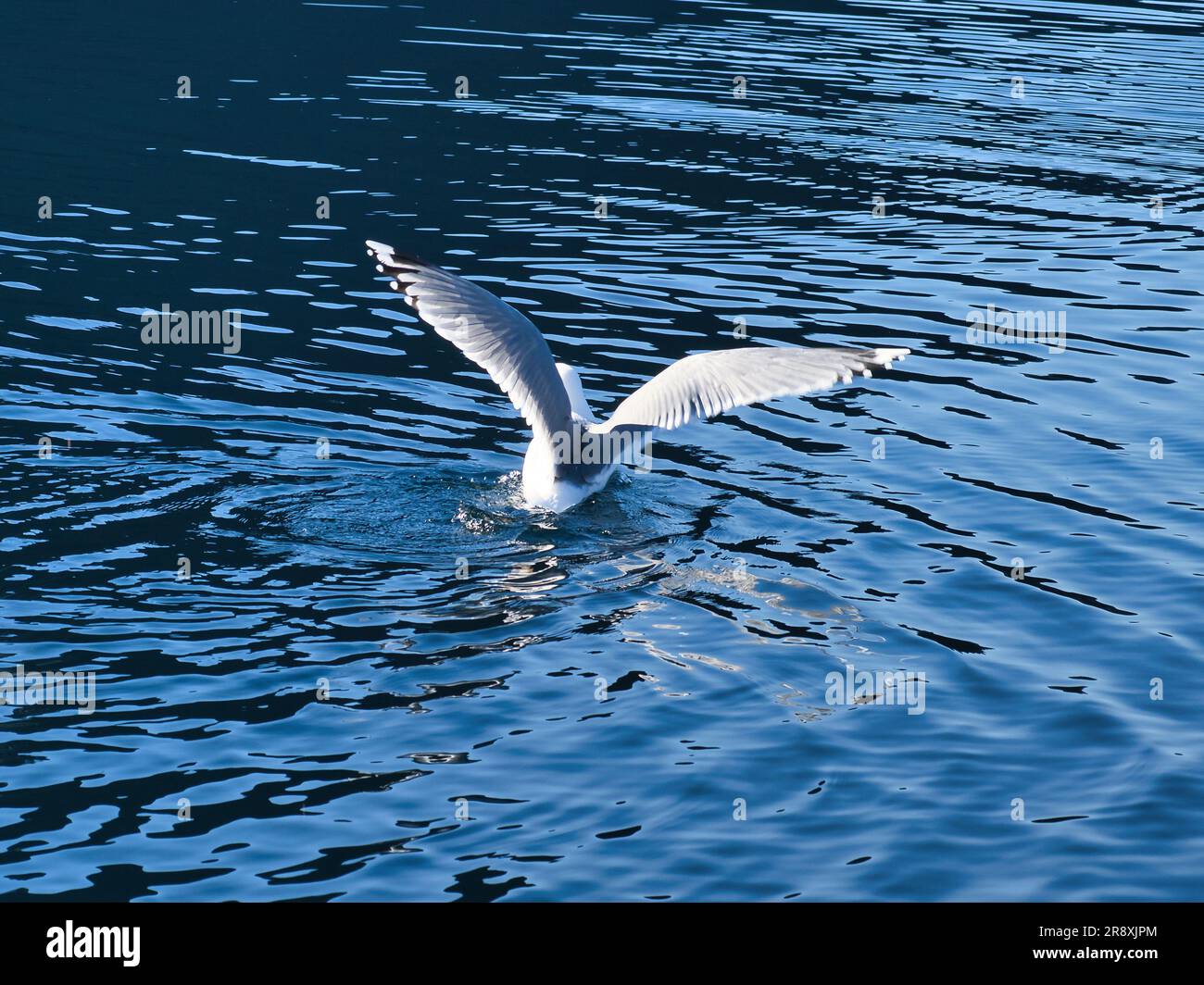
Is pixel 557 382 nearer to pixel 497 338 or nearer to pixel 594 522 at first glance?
pixel 497 338

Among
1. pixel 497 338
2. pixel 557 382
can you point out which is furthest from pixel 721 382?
pixel 497 338

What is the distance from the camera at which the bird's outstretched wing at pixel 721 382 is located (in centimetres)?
1420

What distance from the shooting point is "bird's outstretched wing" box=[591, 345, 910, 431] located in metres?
14.2

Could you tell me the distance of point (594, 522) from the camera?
47.6 feet

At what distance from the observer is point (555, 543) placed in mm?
13922

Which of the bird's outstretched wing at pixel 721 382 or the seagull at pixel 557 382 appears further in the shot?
the seagull at pixel 557 382

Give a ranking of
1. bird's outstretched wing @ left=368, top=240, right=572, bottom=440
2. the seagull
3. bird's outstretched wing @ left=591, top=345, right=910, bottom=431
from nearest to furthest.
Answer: bird's outstretched wing @ left=591, top=345, right=910, bottom=431
the seagull
bird's outstretched wing @ left=368, top=240, right=572, bottom=440

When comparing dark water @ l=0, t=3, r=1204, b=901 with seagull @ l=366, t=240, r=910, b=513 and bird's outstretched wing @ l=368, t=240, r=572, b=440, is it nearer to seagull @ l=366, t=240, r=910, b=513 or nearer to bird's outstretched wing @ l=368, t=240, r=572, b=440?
seagull @ l=366, t=240, r=910, b=513

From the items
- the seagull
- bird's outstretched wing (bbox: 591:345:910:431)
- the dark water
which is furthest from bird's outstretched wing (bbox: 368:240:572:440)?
the dark water

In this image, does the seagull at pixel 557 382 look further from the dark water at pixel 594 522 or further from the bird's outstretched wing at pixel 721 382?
the dark water at pixel 594 522

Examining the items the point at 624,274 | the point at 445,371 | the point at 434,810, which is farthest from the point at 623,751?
the point at 624,274

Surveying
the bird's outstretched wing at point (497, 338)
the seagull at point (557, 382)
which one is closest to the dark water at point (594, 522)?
the seagull at point (557, 382)

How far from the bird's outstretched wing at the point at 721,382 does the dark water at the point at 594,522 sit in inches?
39.4

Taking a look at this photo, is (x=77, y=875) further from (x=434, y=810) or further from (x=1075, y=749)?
(x=1075, y=749)
